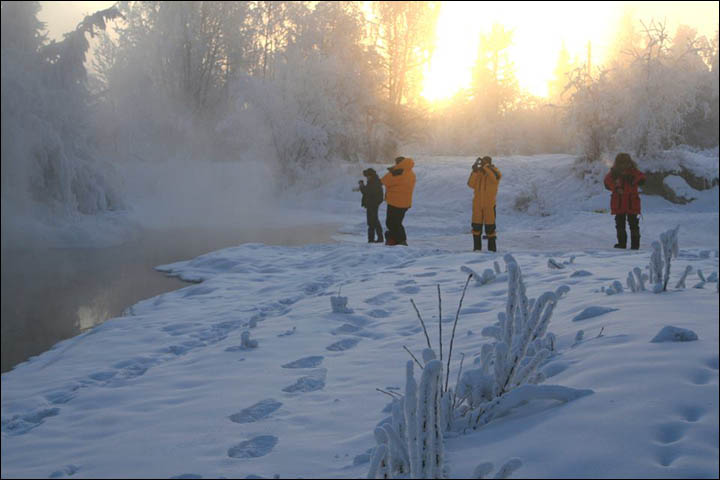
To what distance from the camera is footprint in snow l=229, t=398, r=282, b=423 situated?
10.6ft

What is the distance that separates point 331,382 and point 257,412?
57 cm

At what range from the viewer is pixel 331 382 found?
371 centimetres

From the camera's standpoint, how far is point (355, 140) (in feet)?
103

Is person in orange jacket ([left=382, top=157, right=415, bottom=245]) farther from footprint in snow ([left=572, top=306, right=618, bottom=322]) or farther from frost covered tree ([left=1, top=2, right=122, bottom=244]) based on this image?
footprint in snow ([left=572, top=306, right=618, bottom=322])

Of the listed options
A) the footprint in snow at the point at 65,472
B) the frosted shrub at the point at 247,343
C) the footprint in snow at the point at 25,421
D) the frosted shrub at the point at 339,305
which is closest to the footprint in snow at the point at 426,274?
the frosted shrub at the point at 339,305

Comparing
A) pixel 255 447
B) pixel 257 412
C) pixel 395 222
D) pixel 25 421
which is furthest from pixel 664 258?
pixel 395 222

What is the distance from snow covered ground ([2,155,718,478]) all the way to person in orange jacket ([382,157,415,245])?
2661 mm

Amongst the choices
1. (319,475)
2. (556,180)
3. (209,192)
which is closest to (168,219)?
(209,192)

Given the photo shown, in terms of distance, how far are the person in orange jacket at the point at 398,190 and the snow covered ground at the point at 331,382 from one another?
8.73 ft

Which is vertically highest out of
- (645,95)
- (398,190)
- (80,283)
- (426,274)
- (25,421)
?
(645,95)

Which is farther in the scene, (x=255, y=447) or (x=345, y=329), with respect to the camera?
(x=345, y=329)

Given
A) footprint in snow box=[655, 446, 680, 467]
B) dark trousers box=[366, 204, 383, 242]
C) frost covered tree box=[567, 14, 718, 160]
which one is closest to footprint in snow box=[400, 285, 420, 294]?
footprint in snow box=[655, 446, 680, 467]

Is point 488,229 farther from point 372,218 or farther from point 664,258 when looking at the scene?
point 664,258

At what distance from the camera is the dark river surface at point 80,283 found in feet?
19.8
